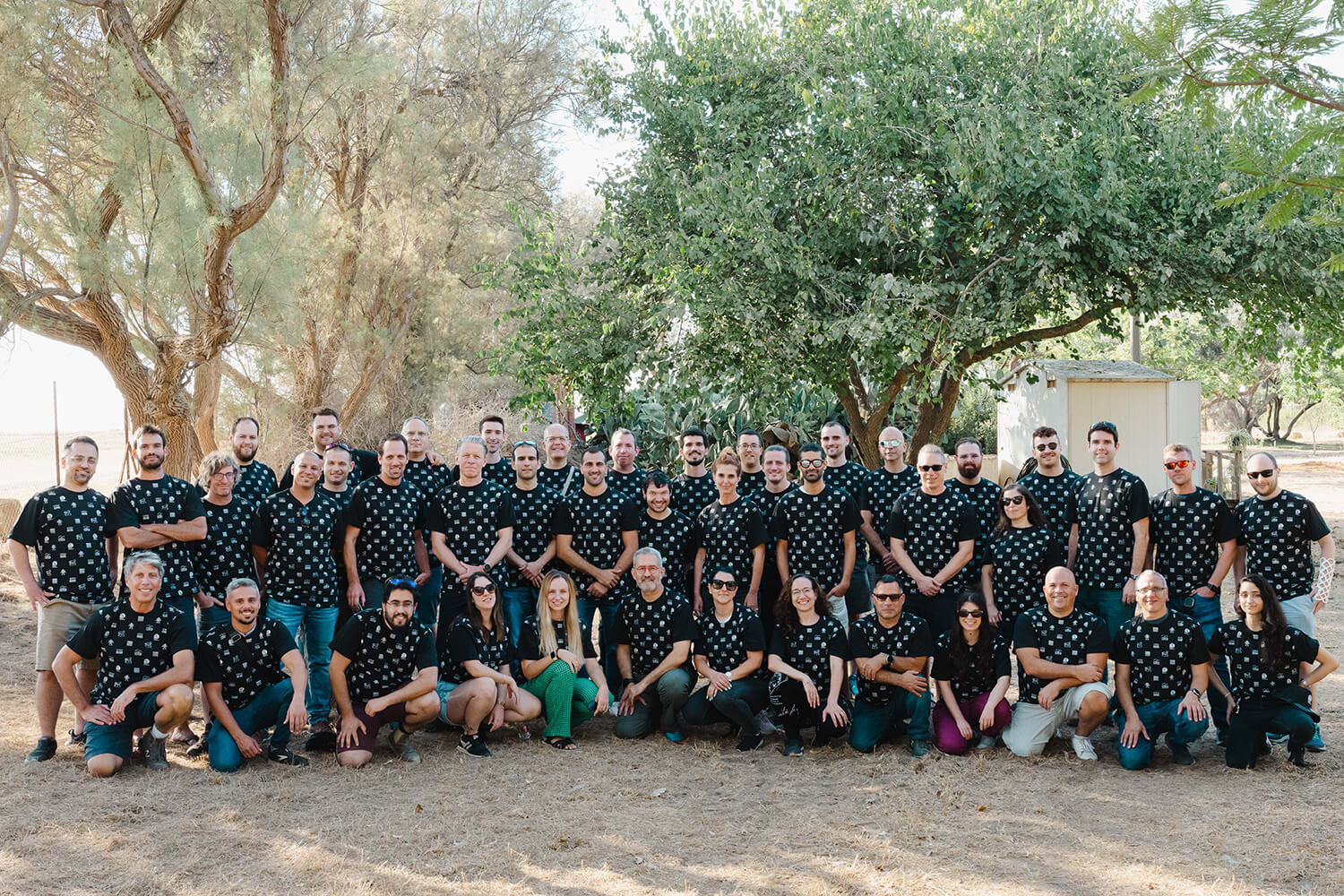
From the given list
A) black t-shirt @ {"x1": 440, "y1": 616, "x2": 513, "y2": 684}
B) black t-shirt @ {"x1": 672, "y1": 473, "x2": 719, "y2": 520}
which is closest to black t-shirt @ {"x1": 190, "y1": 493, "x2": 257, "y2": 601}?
black t-shirt @ {"x1": 440, "y1": 616, "x2": 513, "y2": 684}

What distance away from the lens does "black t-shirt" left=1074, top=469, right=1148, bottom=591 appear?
5832mm

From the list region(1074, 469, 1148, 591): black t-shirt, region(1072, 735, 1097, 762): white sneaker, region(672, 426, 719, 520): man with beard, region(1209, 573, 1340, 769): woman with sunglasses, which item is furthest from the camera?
region(672, 426, 719, 520): man with beard

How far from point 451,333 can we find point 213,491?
1080 centimetres

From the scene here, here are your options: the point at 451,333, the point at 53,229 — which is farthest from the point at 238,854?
the point at 451,333

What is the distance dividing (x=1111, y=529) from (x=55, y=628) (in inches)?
221

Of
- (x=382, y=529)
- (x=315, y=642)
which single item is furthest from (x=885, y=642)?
(x=315, y=642)

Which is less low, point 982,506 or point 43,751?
point 982,506

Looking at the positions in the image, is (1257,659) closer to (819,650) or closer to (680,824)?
(819,650)

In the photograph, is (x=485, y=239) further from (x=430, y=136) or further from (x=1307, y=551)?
(x=1307, y=551)

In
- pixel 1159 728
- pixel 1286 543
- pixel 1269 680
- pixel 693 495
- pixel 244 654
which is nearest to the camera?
pixel 1269 680

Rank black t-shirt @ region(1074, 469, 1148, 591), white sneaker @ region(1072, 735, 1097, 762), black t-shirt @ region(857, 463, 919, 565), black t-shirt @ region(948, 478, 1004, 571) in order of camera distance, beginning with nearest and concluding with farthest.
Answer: white sneaker @ region(1072, 735, 1097, 762) < black t-shirt @ region(1074, 469, 1148, 591) < black t-shirt @ region(948, 478, 1004, 571) < black t-shirt @ region(857, 463, 919, 565)

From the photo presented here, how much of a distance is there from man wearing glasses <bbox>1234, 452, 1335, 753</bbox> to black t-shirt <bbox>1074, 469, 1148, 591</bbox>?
0.57 m

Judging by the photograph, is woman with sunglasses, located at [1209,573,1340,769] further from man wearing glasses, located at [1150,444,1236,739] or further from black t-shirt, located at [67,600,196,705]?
black t-shirt, located at [67,600,196,705]

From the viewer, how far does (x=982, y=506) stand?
6.35 m
